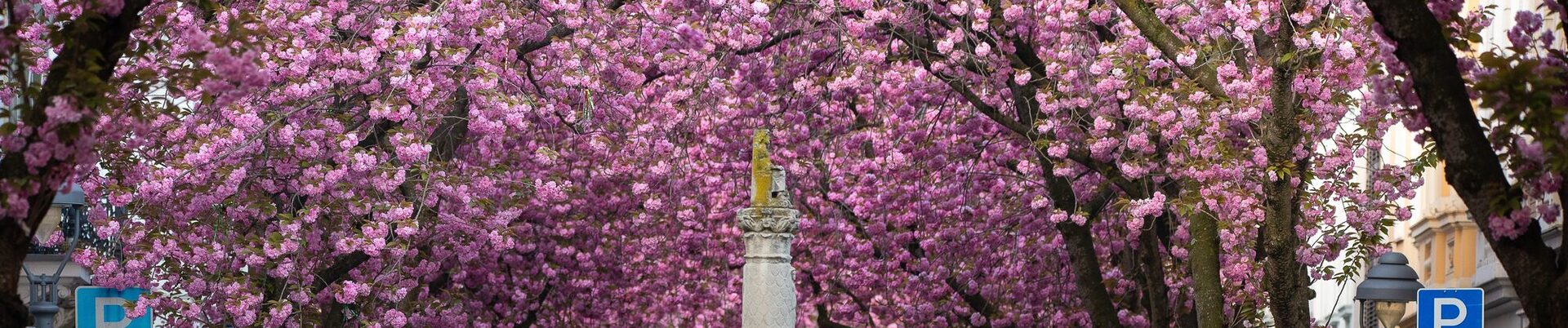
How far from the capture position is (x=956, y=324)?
79.8ft

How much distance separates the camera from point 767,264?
20.0 m

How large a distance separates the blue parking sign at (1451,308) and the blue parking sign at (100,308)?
8.39 meters

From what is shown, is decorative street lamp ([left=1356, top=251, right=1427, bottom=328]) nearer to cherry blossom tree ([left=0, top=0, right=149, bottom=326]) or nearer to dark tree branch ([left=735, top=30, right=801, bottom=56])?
dark tree branch ([left=735, top=30, right=801, bottom=56])

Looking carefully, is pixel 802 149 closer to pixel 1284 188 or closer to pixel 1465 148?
pixel 1284 188

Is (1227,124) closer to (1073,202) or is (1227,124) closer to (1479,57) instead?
(1073,202)

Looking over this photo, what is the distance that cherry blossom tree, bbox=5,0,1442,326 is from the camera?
14.7m

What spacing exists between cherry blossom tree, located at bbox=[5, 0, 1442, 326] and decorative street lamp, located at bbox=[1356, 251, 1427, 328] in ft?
1.39

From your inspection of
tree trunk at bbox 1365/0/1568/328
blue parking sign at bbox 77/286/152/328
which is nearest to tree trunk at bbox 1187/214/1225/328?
blue parking sign at bbox 77/286/152/328

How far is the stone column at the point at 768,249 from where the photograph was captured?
19.9 meters

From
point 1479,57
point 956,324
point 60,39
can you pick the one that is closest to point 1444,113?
point 1479,57

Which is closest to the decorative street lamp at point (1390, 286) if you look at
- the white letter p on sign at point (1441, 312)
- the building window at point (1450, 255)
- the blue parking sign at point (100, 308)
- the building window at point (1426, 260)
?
the white letter p on sign at point (1441, 312)

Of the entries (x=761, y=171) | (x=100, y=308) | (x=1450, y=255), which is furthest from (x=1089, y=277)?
(x=1450, y=255)

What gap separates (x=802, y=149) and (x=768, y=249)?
70.5 inches

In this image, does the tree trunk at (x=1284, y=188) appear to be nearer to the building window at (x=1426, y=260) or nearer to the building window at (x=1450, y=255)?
the building window at (x=1450, y=255)
